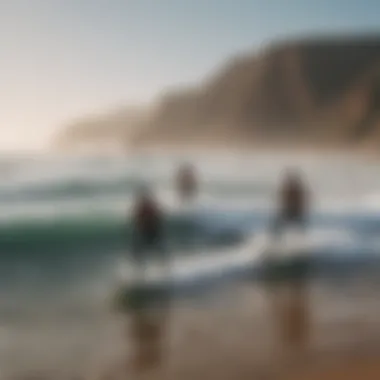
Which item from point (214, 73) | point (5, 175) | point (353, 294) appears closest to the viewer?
point (5, 175)

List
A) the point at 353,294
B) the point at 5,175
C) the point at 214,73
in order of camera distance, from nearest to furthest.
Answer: the point at 5,175, the point at 214,73, the point at 353,294

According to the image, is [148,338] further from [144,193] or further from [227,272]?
[144,193]

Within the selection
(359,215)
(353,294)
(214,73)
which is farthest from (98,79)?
(353,294)

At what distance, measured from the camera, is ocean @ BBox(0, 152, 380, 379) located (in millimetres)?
2025

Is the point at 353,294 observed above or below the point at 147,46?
below

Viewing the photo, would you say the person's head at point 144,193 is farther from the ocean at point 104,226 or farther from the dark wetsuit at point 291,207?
the dark wetsuit at point 291,207

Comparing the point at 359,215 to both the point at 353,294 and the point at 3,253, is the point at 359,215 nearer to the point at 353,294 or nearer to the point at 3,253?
the point at 353,294

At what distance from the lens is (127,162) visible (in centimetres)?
212

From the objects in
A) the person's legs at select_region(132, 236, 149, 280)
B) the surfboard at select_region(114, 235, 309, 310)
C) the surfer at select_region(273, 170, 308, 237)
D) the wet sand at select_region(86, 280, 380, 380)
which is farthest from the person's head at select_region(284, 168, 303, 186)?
the person's legs at select_region(132, 236, 149, 280)

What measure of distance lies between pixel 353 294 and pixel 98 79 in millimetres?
1248

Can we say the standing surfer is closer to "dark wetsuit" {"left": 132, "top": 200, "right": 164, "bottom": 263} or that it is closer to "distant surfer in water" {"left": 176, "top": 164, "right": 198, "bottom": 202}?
"distant surfer in water" {"left": 176, "top": 164, "right": 198, "bottom": 202}

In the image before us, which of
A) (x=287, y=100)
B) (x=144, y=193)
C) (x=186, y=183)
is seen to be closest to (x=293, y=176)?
(x=287, y=100)

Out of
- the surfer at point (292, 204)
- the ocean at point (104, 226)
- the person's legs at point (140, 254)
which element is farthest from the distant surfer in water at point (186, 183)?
the surfer at point (292, 204)

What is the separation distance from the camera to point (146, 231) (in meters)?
2.16
